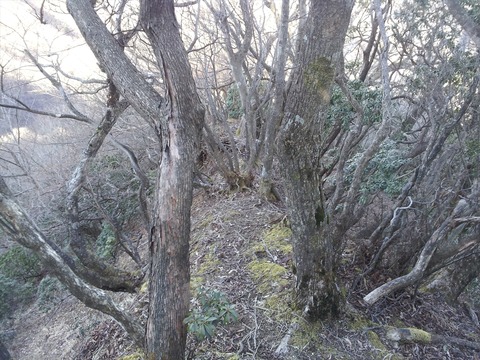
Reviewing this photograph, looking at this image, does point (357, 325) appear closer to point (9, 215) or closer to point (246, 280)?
point (246, 280)

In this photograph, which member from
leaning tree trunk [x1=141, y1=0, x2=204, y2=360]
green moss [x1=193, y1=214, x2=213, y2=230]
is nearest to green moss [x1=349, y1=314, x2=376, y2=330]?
leaning tree trunk [x1=141, y1=0, x2=204, y2=360]

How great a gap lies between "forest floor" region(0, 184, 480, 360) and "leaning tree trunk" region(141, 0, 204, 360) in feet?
1.79

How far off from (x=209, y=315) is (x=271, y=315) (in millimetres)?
875

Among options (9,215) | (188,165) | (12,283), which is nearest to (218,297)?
(188,165)

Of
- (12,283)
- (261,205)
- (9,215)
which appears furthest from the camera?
(12,283)

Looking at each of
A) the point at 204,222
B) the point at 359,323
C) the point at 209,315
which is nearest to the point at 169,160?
the point at 209,315

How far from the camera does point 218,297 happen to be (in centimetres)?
311

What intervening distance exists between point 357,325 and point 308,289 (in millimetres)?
618

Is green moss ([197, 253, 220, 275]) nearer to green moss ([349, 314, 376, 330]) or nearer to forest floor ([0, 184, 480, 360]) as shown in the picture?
forest floor ([0, 184, 480, 360])

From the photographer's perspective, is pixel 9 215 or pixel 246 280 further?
pixel 246 280

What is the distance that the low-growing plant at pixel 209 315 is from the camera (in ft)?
9.01

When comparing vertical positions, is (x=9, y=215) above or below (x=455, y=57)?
above

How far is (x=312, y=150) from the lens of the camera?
2764 mm

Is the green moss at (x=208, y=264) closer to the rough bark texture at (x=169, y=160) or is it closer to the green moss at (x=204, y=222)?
the green moss at (x=204, y=222)
